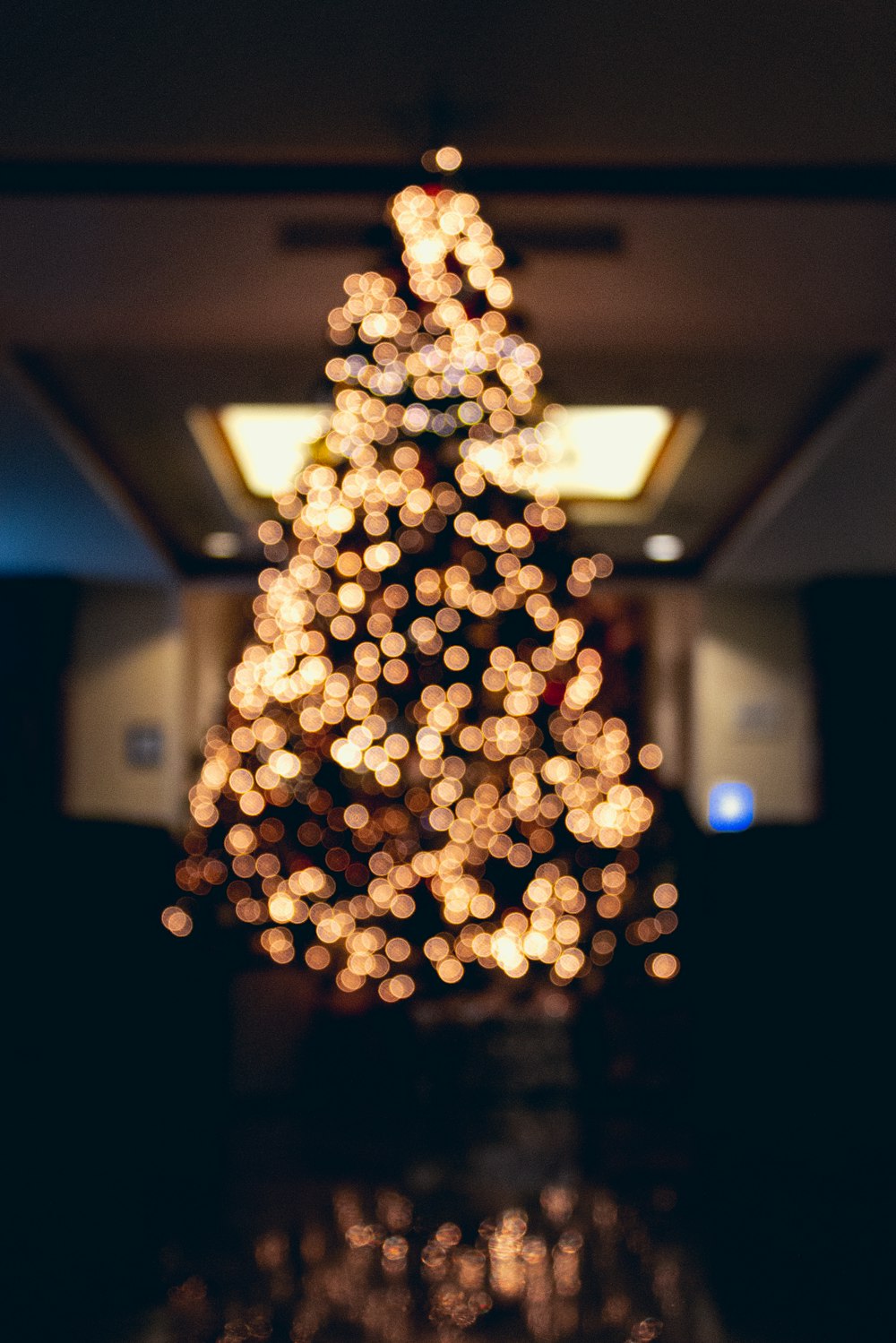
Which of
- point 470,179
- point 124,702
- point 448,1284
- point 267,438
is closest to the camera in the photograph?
point 448,1284

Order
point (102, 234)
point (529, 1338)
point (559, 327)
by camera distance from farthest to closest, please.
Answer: point (559, 327), point (102, 234), point (529, 1338)

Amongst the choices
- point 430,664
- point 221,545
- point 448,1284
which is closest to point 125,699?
point 221,545

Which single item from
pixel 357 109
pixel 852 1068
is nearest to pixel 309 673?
pixel 357 109

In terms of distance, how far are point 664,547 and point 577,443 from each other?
1.16 metres

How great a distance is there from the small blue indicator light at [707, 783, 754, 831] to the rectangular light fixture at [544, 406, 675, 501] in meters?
1.98

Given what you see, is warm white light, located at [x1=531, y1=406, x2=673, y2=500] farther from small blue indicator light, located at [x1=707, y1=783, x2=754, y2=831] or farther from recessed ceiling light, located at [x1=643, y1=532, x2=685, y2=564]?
small blue indicator light, located at [x1=707, y1=783, x2=754, y2=831]

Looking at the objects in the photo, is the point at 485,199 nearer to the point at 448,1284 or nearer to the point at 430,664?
the point at 430,664

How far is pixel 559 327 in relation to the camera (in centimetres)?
377

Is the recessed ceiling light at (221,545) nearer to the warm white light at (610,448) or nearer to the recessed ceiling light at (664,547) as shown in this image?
the warm white light at (610,448)

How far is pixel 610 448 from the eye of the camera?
5574mm

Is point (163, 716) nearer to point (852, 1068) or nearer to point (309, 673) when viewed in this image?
point (309, 673)

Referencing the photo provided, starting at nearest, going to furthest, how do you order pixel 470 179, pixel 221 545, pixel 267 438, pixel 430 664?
pixel 430 664 < pixel 470 179 < pixel 267 438 < pixel 221 545

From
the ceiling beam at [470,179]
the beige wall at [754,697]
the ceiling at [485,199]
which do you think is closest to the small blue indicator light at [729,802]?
the beige wall at [754,697]

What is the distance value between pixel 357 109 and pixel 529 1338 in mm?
2659
